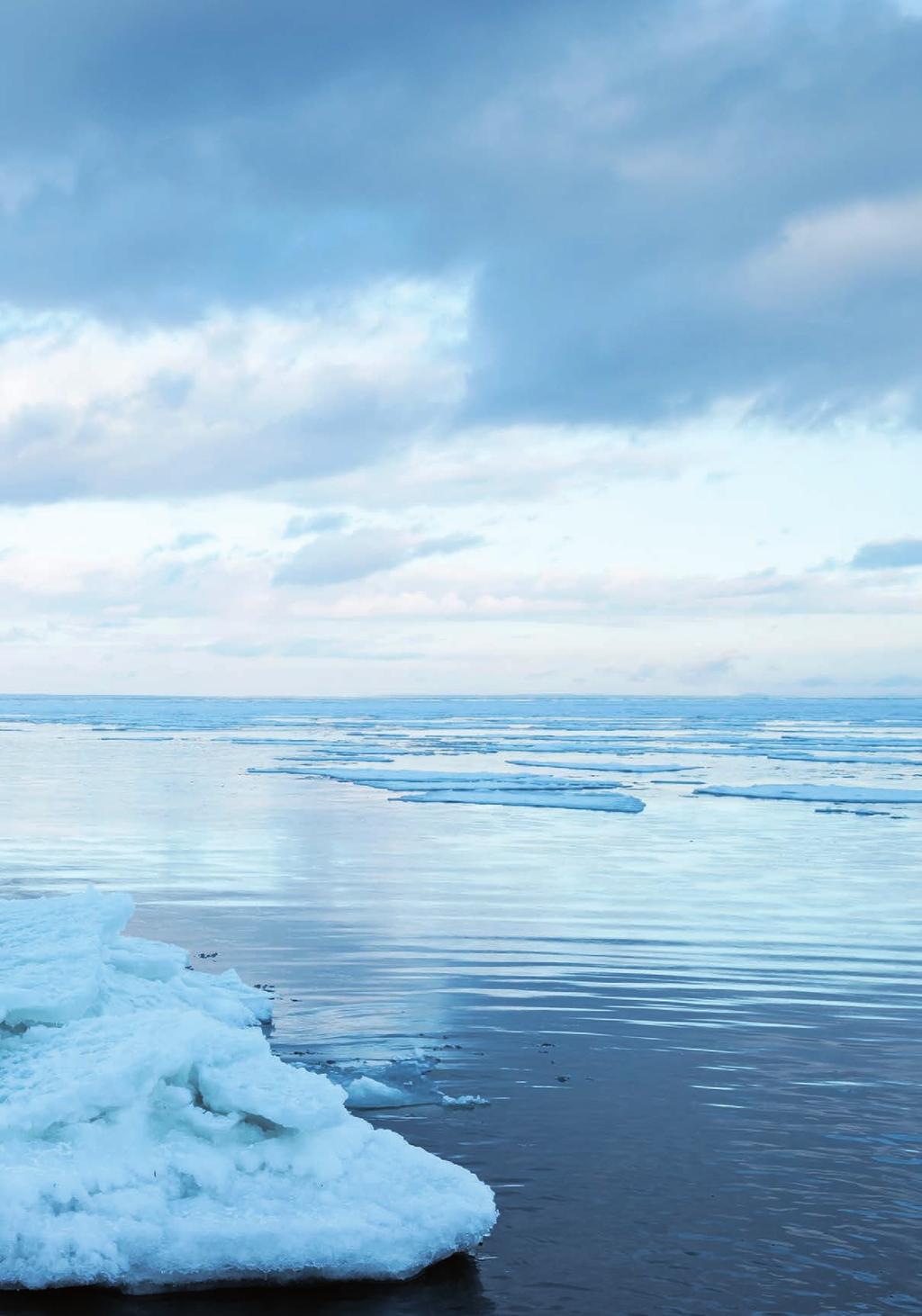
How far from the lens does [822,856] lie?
60.2 ft

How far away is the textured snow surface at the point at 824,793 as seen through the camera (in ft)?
89.0

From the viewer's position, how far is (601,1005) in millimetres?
9539

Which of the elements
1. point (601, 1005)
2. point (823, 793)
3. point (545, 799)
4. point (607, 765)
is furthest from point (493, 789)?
point (601, 1005)

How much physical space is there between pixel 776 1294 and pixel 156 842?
15.2 metres

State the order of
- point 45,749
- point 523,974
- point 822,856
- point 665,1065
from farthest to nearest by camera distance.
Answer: point 45,749, point 822,856, point 523,974, point 665,1065

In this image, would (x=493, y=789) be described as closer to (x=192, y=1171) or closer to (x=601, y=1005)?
(x=601, y=1005)

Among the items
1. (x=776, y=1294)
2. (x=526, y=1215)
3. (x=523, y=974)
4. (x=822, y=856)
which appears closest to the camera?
(x=776, y=1294)

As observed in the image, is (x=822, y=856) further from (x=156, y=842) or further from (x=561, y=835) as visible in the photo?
(x=156, y=842)

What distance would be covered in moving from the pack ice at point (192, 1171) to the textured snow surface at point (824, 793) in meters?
22.4

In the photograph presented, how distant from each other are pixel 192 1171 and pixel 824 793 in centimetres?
2427

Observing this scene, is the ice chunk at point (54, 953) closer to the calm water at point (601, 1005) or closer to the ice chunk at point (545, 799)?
the calm water at point (601, 1005)

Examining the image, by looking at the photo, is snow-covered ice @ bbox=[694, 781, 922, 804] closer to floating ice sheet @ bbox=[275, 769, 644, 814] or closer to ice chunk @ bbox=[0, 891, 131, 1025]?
floating ice sheet @ bbox=[275, 769, 644, 814]

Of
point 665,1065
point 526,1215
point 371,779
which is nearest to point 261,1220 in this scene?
point 526,1215

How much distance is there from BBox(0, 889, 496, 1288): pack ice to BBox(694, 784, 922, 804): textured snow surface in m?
22.4
